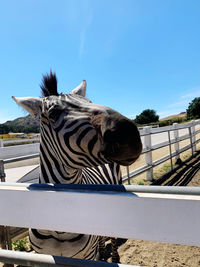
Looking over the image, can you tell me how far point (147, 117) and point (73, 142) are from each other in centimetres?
7905

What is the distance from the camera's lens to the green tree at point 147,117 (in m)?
77.4

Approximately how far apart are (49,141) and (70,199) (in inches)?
40.3

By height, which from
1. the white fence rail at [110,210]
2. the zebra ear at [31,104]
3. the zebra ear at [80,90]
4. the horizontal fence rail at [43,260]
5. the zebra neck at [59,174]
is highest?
the zebra ear at [80,90]

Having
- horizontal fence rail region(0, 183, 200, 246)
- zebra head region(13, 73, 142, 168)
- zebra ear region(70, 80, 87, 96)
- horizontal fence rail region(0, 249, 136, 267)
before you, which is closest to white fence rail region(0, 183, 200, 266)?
horizontal fence rail region(0, 183, 200, 246)

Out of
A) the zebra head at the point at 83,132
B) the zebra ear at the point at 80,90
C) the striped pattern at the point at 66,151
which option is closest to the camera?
the zebra head at the point at 83,132

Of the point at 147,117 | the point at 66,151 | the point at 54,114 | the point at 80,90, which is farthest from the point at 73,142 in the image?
the point at 147,117

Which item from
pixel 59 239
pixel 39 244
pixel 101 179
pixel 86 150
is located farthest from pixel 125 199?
pixel 101 179

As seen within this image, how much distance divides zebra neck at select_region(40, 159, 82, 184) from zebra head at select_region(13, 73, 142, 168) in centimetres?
10

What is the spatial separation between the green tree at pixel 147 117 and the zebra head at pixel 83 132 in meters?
78.3

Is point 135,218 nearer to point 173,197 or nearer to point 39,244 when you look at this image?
point 173,197

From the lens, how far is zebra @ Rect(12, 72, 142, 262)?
1073 mm

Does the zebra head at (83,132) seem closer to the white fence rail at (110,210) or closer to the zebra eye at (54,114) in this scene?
the zebra eye at (54,114)

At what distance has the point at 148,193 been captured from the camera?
1.93ft

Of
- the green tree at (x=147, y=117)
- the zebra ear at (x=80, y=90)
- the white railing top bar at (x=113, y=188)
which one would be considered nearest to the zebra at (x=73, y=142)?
the zebra ear at (x=80, y=90)
